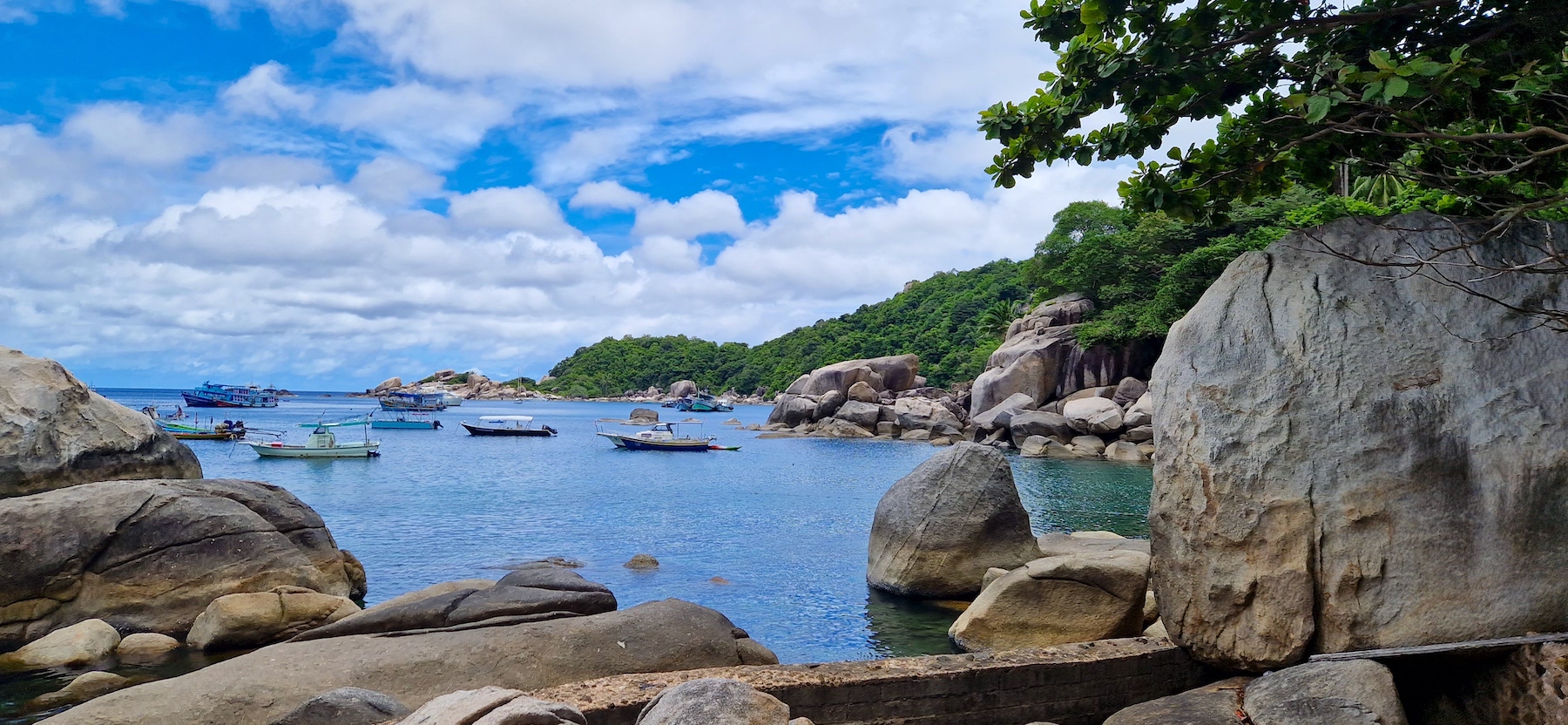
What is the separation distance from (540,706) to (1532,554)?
26.4 feet

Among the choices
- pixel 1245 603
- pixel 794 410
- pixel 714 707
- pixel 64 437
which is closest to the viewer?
pixel 714 707

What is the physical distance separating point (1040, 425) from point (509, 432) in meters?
43.2

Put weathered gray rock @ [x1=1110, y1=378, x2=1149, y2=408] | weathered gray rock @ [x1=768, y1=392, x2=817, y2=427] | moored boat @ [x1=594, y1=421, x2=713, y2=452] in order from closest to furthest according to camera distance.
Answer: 1. weathered gray rock @ [x1=1110, y1=378, x2=1149, y2=408]
2. moored boat @ [x1=594, y1=421, x2=713, y2=452]
3. weathered gray rock @ [x1=768, y1=392, x2=817, y2=427]

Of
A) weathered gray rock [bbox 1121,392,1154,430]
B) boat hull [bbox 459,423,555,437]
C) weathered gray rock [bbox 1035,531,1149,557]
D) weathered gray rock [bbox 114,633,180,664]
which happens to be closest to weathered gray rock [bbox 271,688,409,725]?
weathered gray rock [bbox 114,633,180,664]

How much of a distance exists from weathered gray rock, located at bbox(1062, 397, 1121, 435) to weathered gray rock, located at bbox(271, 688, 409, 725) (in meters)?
43.4

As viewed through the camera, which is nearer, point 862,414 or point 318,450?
point 318,450

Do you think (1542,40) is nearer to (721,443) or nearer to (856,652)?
(856,652)

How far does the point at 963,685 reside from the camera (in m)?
8.94

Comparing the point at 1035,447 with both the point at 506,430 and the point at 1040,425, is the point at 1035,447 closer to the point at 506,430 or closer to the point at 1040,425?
the point at 1040,425

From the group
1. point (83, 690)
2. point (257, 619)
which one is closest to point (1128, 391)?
point (257, 619)

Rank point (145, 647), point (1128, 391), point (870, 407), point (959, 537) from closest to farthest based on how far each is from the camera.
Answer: point (145, 647) → point (959, 537) → point (1128, 391) → point (870, 407)

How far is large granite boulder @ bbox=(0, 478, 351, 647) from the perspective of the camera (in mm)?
13945

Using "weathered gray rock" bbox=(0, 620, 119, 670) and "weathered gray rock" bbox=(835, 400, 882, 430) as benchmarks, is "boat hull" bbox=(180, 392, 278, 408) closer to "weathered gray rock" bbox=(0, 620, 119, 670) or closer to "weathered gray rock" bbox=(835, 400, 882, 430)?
"weathered gray rock" bbox=(835, 400, 882, 430)

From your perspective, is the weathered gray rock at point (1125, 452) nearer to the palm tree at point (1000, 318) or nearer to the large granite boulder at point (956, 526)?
the large granite boulder at point (956, 526)
